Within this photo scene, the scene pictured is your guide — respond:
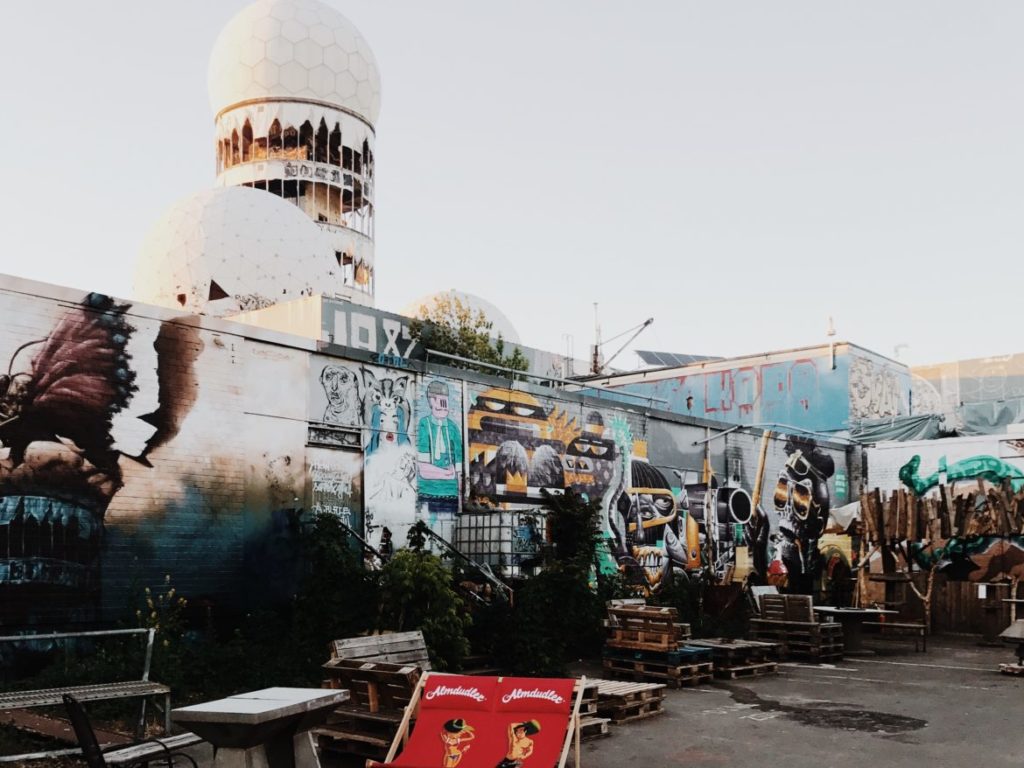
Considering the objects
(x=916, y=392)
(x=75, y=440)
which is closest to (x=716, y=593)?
(x=75, y=440)

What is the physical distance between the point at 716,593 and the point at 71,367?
13993 millimetres

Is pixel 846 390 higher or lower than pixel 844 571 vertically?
higher

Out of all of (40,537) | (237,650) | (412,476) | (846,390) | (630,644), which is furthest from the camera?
(846,390)

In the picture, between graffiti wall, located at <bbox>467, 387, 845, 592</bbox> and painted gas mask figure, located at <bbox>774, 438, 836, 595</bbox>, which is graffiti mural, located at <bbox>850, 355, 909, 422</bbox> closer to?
graffiti wall, located at <bbox>467, 387, 845, 592</bbox>

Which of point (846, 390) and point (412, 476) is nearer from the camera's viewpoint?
point (412, 476)

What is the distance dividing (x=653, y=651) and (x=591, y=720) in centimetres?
430

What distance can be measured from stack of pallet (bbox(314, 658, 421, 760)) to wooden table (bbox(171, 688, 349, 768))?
179 centimetres

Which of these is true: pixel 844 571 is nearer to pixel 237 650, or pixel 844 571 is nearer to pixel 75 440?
pixel 237 650

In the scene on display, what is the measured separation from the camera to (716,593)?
2088 centimetres

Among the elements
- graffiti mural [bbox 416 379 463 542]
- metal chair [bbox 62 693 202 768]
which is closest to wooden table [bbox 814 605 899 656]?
Result: graffiti mural [bbox 416 379 463 542]

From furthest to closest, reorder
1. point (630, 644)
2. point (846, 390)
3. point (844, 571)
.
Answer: point (846, 390), point (844, 571), point (630, 644)

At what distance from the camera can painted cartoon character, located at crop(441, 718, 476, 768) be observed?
304 inches

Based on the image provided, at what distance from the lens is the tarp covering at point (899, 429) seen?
28703mm

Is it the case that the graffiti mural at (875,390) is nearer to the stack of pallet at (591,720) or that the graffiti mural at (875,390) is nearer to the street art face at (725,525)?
the street art face at (725,525)
